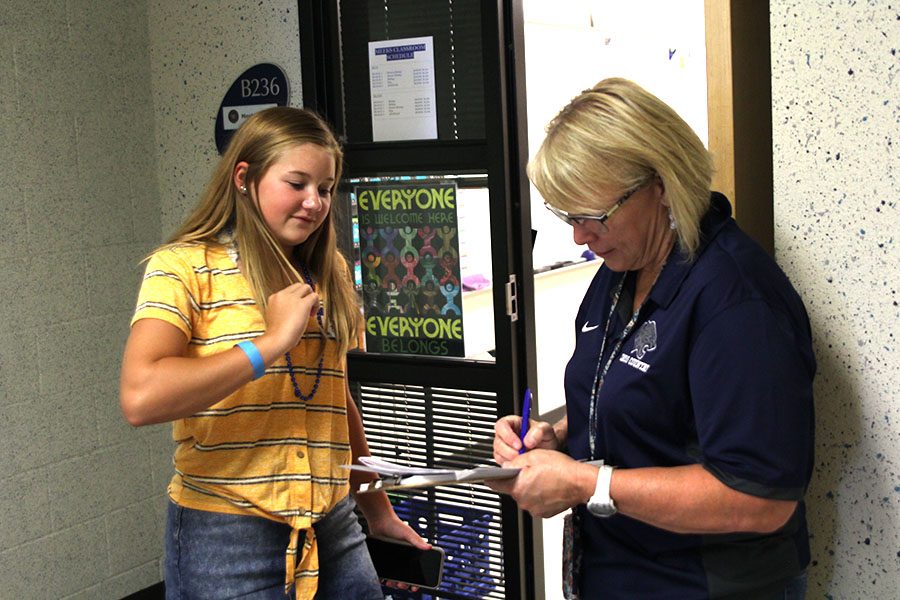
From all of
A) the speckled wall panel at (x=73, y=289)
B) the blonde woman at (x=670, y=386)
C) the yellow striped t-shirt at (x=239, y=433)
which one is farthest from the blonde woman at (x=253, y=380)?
the speckled wall panel at (x=73, y=289)

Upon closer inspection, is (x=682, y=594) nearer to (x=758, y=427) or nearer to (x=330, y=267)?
(x=758, y=427)

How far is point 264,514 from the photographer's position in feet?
6.08

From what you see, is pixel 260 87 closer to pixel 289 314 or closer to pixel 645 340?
pixel 289 314

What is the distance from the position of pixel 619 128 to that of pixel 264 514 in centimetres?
99

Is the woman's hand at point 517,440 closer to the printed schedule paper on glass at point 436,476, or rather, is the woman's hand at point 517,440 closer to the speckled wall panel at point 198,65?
the printed schedule paper on glass at point 436,476

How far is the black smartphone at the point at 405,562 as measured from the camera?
2.18 meters

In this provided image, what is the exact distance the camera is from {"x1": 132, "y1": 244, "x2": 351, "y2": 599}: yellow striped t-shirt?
5.99 feet

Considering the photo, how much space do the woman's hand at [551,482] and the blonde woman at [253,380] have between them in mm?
556

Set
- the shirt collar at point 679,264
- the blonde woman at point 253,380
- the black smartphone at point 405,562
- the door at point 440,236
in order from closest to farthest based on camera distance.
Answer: the shirt collar at point 679,264 < the blonde woman at point 253,380 < the black smartphone at point 405,562 < the door at point 440,236

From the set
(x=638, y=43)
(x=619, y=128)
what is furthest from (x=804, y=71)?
(x=638, y=43)

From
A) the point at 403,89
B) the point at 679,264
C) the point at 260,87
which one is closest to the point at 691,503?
the point at 679,264

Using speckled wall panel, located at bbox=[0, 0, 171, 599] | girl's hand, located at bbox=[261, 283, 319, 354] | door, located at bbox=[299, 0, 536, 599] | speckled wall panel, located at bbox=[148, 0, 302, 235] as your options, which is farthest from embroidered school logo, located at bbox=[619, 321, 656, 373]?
speckled wall panel, located at bbox=[0, 0, 171, 599]

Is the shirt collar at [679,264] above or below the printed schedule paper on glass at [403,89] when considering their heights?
below

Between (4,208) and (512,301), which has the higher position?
(4,208)
